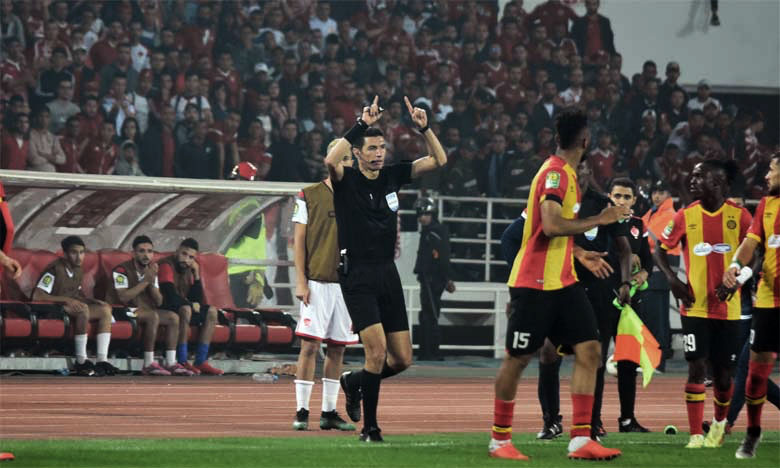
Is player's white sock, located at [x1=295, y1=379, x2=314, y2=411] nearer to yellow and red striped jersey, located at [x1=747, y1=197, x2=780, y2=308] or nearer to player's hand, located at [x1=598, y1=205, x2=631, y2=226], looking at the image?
player's hand, located at [x1=598, y1=205, x2=631, y2=226]

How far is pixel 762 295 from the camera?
9.66m

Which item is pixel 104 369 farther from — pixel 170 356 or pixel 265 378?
pixel 265 378

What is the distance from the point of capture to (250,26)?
2470 cm

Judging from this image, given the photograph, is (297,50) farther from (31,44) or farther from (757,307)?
(757,307)

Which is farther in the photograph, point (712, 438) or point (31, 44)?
point (31, 44)

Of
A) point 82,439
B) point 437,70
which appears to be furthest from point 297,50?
point 82,439

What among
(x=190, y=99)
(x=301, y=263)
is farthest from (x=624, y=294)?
(x=190, y=99)

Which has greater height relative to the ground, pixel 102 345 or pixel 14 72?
pixel 14 72

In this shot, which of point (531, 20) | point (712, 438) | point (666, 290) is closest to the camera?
point (712, 438)

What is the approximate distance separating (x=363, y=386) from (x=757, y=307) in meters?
2.75

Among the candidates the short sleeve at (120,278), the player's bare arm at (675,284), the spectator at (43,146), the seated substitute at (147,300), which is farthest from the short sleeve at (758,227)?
the spectator at (43,146)

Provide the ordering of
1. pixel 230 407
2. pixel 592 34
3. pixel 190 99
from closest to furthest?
pixel 230 407 < pixel 190 99 < pixel 592 34

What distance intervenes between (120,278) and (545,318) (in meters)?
10.6

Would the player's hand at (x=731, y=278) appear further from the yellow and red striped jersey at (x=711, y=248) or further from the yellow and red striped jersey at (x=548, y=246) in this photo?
the yellow and red striped jersey at (x=548, y=246)
